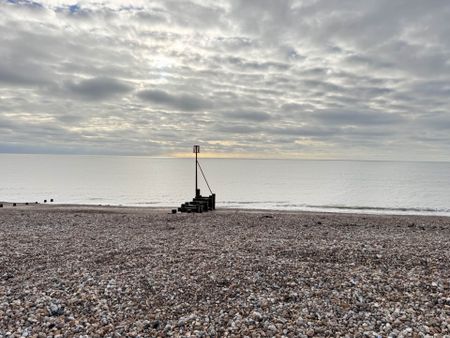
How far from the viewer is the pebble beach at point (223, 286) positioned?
6.41m

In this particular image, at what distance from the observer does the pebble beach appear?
641cm

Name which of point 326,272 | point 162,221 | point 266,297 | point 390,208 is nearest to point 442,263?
point 326,272

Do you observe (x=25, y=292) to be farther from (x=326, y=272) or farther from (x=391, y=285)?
(x=391, y=285)

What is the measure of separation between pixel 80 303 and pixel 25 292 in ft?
6.14

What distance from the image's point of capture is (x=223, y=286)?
8.51m

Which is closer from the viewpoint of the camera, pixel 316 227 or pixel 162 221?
pixel 316 227

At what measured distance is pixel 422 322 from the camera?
253 inches

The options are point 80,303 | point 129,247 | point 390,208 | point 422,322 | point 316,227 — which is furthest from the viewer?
point 390,208

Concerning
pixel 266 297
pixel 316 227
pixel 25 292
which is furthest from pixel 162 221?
pixel 266 297

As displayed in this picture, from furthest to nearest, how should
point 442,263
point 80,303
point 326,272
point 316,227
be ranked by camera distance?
point 316,227 < point 442,263 < point 326,272 < point 80,303

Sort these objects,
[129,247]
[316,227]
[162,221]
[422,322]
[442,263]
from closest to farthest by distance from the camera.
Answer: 1. [422,322]
2. [442,263]
3. [129,247]
4. [316,227]
5. [162,221]

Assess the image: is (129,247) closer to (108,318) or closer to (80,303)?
(80,303)

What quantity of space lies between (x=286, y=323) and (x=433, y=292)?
422 centimetres

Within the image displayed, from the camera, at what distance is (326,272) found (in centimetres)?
949
